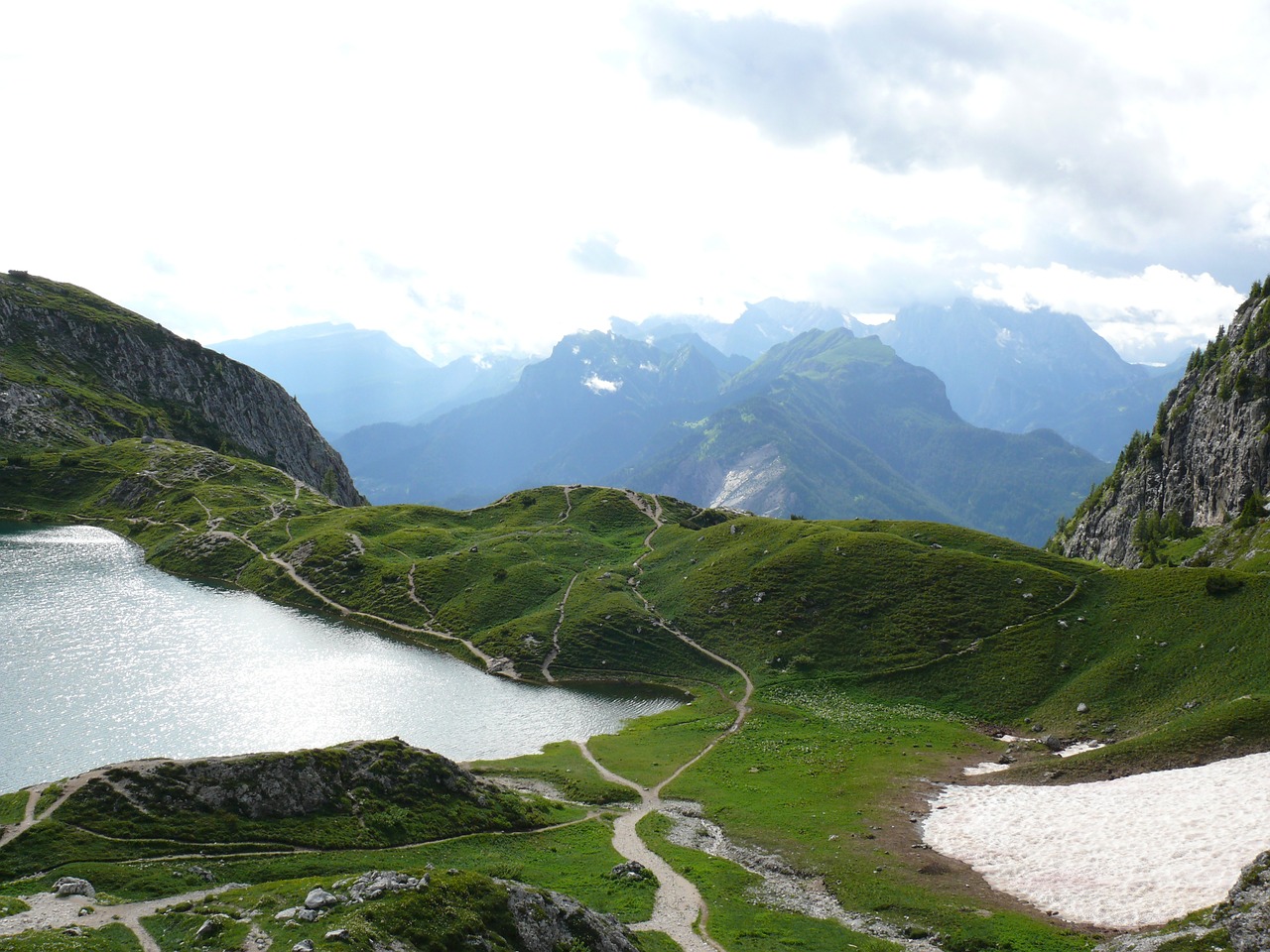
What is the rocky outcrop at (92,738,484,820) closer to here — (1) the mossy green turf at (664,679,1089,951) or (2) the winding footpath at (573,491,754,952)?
(2) the winding footpath at (573,491,754,952)

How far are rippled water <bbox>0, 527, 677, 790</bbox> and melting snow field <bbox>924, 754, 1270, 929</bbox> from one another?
47.8 meters

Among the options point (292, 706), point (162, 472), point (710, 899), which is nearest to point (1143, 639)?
point (710, 899)

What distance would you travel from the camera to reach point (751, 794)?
68000 millimetres

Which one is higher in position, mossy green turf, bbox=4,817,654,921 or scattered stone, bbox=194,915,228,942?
scattered stone, bbox=194,915,228,942

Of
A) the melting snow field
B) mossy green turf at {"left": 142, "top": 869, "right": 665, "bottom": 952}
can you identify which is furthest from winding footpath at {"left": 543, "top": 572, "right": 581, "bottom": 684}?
mossy green turf at {"left": 142, "top": 869, "right": 665, "bottom": 952}

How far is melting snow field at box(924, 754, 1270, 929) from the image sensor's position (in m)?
43.2

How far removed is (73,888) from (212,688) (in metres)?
60.3

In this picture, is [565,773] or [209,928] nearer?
[209,928]

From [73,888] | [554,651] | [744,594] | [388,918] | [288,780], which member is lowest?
[554,651]

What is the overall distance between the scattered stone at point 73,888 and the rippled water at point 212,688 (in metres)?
33.1

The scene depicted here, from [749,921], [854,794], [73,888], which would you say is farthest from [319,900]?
[854,794]

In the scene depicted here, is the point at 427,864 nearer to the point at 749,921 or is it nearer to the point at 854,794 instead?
the point at 749,921

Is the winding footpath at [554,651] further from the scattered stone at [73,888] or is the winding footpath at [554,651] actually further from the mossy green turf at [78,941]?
the mossy green turf at [78,941]

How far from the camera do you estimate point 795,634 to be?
114 m
